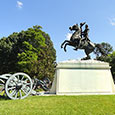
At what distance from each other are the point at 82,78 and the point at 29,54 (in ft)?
49.3

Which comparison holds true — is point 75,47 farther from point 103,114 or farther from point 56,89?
point 103,114

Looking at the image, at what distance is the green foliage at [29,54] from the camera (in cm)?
1962

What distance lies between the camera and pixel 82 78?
993 centimetres

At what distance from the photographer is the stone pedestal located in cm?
971

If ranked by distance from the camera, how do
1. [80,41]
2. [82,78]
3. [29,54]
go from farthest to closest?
1. [29,54]
2. [80,41]
3. [82,78]

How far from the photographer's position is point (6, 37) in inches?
1277

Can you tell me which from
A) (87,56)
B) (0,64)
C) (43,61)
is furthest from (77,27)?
(0,64)

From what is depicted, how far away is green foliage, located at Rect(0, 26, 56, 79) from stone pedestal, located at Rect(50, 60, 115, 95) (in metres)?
9.17

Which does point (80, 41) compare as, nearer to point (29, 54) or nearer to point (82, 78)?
point (82, 78)

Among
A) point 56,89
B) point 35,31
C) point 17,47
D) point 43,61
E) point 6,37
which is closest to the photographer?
point 56,89

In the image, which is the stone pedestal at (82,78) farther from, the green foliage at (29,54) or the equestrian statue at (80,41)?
the green foliage at (29,54)

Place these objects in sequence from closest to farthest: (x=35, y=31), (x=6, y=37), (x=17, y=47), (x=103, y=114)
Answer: (x=103, y=114)
(x=35, y=31)
(x=17, y=47)
(x=6, y=37)

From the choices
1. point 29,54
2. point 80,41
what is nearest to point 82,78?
point 80,41

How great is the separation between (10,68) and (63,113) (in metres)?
25.5
